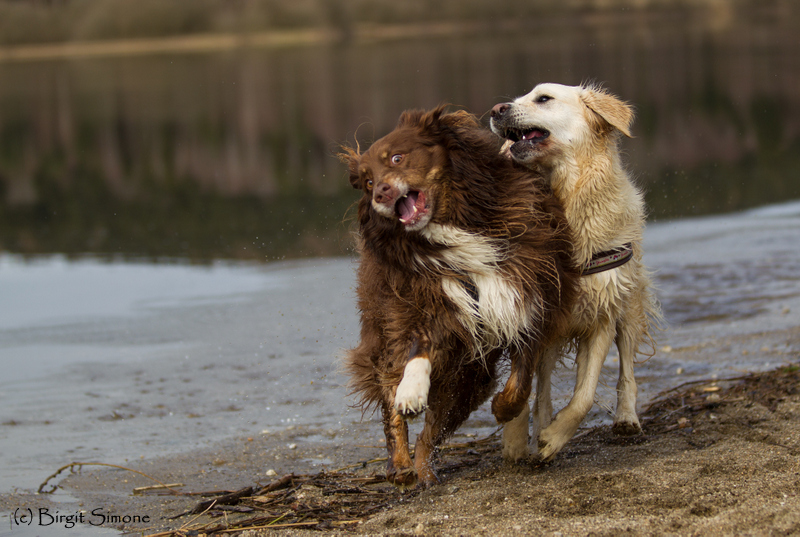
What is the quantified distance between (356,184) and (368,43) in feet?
191

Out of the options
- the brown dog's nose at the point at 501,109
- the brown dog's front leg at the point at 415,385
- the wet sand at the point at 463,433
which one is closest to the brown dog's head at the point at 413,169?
the brown dog's nose at the point at 501,109

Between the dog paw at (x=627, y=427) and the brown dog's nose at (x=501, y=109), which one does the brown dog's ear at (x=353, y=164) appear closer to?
the brown dog's nose at (x=501, y=109)

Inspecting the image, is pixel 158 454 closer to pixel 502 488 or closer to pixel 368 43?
pixel 502 488

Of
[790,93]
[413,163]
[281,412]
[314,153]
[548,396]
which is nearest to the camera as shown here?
[413,163]

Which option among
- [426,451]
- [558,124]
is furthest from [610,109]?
[426,451]

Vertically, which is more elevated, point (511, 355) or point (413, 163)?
point (413, 163)

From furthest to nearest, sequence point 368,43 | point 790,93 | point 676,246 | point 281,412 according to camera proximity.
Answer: point 368,43 → point 790,93 → point 676,246 → point 281,412

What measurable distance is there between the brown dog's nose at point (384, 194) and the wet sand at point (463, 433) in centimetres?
164

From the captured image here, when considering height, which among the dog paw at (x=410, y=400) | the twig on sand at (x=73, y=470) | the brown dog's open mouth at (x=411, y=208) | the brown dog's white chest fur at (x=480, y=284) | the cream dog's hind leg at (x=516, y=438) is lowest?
the twig on sand at (x=73, y=470)

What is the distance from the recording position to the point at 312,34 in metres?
64.7

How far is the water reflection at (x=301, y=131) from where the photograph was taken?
45.1ft

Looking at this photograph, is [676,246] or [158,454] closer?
[158,454]

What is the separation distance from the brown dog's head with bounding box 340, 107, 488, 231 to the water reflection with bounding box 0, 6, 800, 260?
60 cm

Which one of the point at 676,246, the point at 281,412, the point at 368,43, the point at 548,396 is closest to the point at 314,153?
the point at 676,246
